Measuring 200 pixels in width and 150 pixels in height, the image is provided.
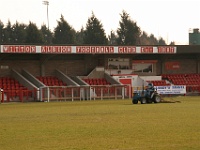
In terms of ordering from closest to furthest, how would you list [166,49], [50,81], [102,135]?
[102,135] < [50,81] < [166,49]

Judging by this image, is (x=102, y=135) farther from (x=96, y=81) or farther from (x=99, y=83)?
(x=96, y=81)

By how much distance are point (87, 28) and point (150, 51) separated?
138 feet

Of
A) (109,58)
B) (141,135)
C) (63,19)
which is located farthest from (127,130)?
(63,19)

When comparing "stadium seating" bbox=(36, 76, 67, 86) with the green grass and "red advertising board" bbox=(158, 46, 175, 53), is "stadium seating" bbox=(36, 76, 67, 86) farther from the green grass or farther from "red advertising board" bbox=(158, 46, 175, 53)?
the green grass

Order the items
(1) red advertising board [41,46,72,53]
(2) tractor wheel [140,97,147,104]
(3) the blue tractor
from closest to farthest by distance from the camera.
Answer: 1. (3) the blue tractor
2. (2) tractor wheel [140,97,147,104]
3. (1) red advertising board [41,46,72,53]

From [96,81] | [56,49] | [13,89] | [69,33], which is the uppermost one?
[69,33]

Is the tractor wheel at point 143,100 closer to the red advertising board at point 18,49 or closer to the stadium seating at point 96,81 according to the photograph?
the stadium seating at point 96,81

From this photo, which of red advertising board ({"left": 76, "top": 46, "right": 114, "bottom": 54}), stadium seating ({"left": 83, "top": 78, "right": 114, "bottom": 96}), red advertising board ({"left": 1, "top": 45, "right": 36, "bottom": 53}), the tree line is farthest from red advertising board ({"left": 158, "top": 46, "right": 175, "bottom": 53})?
the tree line

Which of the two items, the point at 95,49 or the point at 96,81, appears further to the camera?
the point at 96,81

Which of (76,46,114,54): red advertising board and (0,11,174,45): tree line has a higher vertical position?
(0,11,174,45): tree line

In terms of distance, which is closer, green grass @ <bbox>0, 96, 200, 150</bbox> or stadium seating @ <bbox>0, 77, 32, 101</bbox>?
green grass @ <bbox>0, 96, 200, 150</bbox>

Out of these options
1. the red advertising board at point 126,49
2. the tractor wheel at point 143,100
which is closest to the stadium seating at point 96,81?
the red advertising board at point 126,49

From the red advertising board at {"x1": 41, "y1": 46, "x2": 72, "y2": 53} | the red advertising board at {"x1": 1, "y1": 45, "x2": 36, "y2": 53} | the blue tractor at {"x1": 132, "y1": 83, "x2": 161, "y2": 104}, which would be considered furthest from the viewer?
the red advertising board at {"x1": 41, "y1": 46, "x2": 72, "y2": 53}

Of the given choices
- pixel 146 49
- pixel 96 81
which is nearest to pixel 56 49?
pixel 96 81
